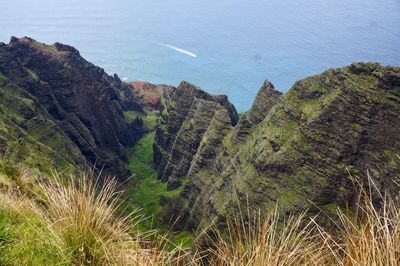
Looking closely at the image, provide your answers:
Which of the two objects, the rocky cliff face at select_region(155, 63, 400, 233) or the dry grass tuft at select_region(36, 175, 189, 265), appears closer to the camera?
the dry grass tuft at select_region(36, 175, 189, 265)

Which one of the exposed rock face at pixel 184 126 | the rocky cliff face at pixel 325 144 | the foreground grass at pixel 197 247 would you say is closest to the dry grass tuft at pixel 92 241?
the foreground grass at pixel 197 247

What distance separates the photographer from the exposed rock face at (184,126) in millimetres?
95000

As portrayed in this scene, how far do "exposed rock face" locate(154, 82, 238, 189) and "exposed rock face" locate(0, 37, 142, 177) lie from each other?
56.0ft

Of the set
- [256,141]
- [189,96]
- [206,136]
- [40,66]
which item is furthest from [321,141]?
[40,66]

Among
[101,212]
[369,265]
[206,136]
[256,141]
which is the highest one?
[369,265]

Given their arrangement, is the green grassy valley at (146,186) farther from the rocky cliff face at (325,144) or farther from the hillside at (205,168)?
the rocky cliff face at (325,144)

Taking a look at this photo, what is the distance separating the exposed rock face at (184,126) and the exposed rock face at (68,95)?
672 inches

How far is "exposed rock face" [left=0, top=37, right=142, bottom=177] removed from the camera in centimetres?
10612

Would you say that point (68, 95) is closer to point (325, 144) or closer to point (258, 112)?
point (258, 112)

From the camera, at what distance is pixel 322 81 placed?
51.1 meters

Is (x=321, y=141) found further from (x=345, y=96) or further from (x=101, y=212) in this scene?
(x=101, y=212)

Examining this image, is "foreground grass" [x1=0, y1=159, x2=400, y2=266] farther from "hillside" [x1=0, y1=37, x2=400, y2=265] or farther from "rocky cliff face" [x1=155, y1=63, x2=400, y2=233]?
"rocky cliff face" [x1=155, y1=63, x2=400, y2=233]

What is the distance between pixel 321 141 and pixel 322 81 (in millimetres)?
8461

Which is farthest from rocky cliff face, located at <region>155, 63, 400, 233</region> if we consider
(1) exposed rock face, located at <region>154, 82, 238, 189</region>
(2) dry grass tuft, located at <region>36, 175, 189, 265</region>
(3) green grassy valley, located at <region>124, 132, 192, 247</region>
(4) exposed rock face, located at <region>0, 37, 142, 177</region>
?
(4) exposed rock face, located at <region>0, 37, 142, 177</region>
